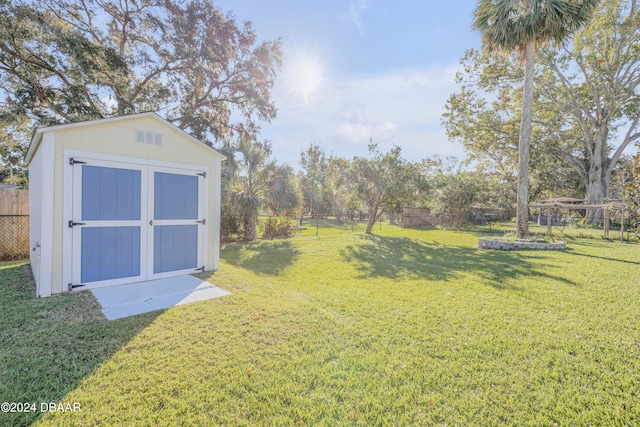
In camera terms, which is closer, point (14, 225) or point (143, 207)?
point (143, 207)

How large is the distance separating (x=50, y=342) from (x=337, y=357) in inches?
113

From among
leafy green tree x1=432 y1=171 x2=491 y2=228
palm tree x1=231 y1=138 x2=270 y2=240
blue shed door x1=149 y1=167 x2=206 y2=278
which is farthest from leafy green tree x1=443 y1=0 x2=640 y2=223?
blue shed door x1=149 y1=167 x2=206 y2=278

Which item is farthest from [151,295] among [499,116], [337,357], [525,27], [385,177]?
[499,116]

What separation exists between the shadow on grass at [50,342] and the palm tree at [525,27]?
38.2 ft

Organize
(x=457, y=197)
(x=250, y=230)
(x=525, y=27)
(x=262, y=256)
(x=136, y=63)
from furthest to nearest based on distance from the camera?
(x=457, y=197) < (x=136, y=63) < (x=250, y=230) < (x=525, y=27) < (x=262, y=256)

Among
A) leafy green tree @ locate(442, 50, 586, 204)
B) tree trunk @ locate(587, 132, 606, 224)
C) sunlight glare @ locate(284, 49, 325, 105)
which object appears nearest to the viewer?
sunlight glare @ locate(284, 49, 325, 105)

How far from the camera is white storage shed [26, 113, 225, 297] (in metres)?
3.91

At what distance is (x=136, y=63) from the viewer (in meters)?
10.8

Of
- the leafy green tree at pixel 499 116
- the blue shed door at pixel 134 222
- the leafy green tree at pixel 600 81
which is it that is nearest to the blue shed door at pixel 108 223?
the blue shed door at pixel 134 222

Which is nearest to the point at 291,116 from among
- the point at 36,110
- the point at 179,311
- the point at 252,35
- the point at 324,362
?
the point at 252,35

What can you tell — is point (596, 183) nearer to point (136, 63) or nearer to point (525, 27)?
point (525, 27)

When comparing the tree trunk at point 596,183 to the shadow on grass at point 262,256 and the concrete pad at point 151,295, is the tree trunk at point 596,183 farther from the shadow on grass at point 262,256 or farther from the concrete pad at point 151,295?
the concrete pad at point 151,295

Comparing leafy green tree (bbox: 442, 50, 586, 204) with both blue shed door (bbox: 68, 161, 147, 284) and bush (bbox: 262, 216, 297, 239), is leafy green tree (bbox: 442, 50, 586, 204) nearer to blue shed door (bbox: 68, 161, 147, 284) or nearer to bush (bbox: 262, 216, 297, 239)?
bush (bbox: 262, 216, 297, 239)

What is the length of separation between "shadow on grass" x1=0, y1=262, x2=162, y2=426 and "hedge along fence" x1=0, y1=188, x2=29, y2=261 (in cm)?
422
